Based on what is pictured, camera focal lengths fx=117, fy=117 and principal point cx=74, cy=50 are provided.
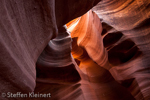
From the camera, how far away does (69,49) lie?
4.89 metres

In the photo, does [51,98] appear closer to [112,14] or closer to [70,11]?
[70,11]

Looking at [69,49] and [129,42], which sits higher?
[69,49]

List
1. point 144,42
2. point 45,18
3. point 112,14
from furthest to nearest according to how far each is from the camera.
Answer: point 112,14
point 144,42
point 45,18

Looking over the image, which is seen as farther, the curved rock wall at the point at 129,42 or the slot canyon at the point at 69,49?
the curved rock wall at the point at 129,42

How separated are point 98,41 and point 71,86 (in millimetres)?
2748

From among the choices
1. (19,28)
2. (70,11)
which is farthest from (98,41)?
(19,28)

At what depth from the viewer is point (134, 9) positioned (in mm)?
6039

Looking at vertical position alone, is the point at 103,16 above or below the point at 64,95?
above

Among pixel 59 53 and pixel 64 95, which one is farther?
pixel 59 53

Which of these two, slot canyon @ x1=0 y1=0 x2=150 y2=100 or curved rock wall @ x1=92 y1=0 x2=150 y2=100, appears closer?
slot canyon @ x1=0 y1=0 x2=150 y2=100

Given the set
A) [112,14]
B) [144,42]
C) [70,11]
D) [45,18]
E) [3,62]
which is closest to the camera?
[3,62]

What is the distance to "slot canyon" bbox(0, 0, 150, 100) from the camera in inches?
50.4

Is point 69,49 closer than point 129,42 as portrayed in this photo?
Yes

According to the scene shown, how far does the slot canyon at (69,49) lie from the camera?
1.28 m
